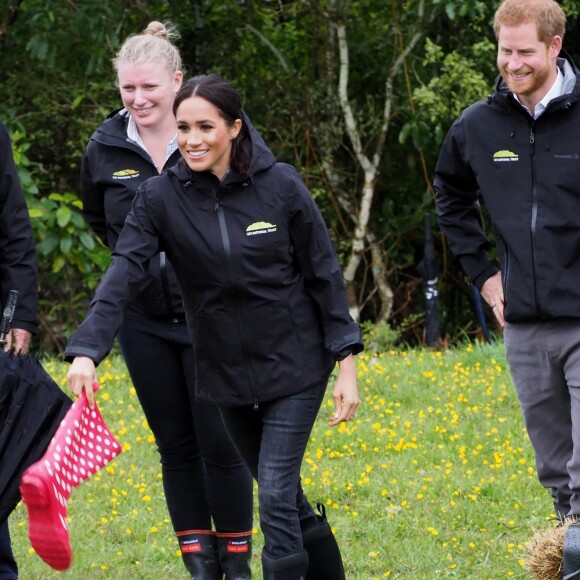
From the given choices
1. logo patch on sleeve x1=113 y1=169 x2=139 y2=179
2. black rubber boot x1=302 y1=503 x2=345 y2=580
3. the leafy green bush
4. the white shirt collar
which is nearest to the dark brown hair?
the white shirt collar

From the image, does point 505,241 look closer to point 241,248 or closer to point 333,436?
point 241,248

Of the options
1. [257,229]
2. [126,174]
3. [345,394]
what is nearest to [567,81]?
[257,229]

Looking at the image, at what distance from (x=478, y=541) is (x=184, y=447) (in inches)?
60.5

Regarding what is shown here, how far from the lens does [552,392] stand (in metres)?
4.69

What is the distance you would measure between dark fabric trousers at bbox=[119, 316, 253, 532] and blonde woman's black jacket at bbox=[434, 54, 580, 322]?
3.98 ft

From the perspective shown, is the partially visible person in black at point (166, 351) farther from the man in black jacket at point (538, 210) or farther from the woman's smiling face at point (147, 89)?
the man in black jacket at point (538, 210)

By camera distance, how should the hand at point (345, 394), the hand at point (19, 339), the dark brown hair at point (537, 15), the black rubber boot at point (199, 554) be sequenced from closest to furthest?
the hand at point (345, 394), the dark brown hair at point (537, 15), the hand at point (19, 339), the black rubber boot at point (199, 554)

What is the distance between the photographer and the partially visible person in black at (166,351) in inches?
190

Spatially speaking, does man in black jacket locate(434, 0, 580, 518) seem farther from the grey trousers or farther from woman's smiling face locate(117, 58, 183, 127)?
woman's smiling face locate(117, 58, 183, 127)

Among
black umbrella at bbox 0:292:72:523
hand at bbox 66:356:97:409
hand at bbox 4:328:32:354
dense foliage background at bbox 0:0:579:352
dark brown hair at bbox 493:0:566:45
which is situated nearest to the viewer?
hand at bbox 66:356:97:409

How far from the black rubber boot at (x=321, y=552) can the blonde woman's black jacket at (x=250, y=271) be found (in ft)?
2.04

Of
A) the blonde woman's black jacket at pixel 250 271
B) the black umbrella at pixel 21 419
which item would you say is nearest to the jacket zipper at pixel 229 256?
the blonde woman's black jacket at pixel 250 271

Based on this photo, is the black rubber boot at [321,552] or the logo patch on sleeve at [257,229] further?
the black rubber boot at [321,552]

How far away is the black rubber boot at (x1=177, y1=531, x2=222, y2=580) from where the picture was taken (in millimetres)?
5012
